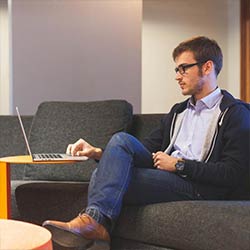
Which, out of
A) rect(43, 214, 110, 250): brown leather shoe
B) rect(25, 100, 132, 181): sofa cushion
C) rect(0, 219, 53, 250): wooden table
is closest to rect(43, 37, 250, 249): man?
rect(43, 214, 110, 250): brown leather shoe

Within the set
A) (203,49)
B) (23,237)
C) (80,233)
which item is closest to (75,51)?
(203,49)

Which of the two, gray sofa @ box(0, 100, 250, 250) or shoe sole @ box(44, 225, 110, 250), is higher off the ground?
gray sofa @ box(0, 100, 250, 250)

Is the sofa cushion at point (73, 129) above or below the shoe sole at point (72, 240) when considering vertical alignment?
above

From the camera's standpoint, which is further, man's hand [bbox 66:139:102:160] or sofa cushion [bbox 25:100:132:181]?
sofa cushion [bbox 25:100:132:181]

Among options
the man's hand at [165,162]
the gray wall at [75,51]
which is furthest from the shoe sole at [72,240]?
the gray wall at [75,51]

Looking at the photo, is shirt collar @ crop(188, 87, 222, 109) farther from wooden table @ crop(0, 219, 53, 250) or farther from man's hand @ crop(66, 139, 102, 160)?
wooden table @ crop(0, 219, 53, 250)

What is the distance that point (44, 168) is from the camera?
2.77 meters

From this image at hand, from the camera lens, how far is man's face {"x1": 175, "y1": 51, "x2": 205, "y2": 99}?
214 cm

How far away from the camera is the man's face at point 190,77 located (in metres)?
2.14

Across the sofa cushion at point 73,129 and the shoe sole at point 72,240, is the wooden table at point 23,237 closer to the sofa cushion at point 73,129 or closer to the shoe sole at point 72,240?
the shoe sole at point 72,240

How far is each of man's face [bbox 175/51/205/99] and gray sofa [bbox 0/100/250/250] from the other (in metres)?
0.51

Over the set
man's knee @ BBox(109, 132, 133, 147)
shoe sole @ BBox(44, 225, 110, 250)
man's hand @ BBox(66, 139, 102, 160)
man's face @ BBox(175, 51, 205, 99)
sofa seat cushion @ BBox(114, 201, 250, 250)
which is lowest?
shoe sole @ BBox(44, 225, 110, 250)

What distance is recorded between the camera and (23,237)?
1291 millimetres

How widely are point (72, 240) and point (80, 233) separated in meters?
0.04
